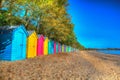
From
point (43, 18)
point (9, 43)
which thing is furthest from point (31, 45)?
point (43, 18)

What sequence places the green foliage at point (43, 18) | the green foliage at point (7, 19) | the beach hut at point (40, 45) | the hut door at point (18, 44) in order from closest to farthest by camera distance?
the hut door at point (18, 44), the green foliage at point (7, 19), the green foliage at point (43, 18), the beach hut at point (40, 45)

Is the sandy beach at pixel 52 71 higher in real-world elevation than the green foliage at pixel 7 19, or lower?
lower

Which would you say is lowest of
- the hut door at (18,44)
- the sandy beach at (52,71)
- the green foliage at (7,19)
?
the sandy beach at (52,71)

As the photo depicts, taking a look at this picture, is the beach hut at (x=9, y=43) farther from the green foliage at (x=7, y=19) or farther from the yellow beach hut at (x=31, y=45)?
the yellow beach hut at (x=31, y=45)

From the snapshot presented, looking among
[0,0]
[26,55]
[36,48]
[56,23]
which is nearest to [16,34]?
[26,55]

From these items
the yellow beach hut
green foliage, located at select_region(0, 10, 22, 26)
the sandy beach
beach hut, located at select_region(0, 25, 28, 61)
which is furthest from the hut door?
the sandy beach

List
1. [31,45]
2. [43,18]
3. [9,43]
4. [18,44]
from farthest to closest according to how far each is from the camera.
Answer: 1. [43,18]
2. [31,45]
3. [18,44]
4. [9,43]

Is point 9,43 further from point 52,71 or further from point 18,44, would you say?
point 52,71

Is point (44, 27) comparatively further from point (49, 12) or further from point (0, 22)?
point (0, 22)

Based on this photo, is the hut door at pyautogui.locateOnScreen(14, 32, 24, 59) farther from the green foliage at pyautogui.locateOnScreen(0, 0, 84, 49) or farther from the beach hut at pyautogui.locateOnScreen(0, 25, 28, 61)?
the green foliage at pyautogui.locateOnScreen(0, 0, 84, 49)

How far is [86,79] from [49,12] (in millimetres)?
28685

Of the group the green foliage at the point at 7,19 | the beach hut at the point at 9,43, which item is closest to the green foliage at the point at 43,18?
the green foliage at the point at 7,19

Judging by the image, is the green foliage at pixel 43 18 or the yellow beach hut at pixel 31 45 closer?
the yellow beach hut at pixel 31 45

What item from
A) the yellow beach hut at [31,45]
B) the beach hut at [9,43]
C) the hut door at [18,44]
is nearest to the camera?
the beach hut at [9,43]
